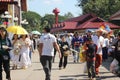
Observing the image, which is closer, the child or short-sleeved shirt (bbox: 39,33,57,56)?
short-sleeved shirt (bbox: 39,33,57,56)

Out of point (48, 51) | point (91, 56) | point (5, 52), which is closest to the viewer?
point (48, 51)

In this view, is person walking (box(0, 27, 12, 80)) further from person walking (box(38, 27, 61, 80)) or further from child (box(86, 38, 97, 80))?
child (box(86, 38, 97, 80))

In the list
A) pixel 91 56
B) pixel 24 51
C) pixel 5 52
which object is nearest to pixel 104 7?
pixel 24 51

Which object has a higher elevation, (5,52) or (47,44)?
(47,44)

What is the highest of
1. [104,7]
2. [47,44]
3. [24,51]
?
[104,7]

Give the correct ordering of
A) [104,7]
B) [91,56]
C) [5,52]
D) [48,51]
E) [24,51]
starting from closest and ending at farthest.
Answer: [48,51]
[5,52]
[91,56]
[24,51]
[104,7]

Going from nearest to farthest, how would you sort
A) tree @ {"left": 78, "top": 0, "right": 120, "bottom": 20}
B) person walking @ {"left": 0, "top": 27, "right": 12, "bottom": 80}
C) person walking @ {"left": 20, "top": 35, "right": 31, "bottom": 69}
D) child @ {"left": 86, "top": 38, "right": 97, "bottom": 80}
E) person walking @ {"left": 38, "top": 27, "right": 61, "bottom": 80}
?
person walking @ {"left": 38, "top": 27, "right": 61, "bottom": 80}, person walking @ {"left": 0, "top": 27, "right": 12, "bottom": 80}, child @ {"left": 86, "top": 38, "right": 97, "bottom": 80}, person walking @ {"left": 20, "top": 35, "right": 31, "bottom": 69}, tree @ {"left": 78, "top": 0, "right": 120, "bottom": 20}

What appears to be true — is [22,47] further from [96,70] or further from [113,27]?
[113,27]

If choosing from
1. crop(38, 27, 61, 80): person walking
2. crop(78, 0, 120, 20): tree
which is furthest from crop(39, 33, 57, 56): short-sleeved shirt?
crop(78, 0, 120, 20): tree

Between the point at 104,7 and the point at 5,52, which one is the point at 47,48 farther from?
the point at 104,7

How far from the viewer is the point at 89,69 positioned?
14117 millimetres

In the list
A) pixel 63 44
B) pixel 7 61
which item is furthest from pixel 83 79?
pixel 63 44

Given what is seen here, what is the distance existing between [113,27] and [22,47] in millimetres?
38138

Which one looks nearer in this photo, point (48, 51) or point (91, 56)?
point (48, 51)
